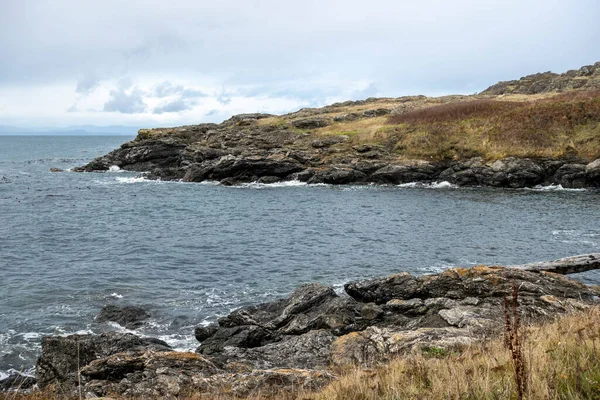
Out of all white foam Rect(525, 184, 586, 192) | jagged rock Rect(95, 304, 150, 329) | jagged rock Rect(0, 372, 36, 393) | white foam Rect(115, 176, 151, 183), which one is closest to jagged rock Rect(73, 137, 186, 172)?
white foam Rect(115, 176, 151, 183)

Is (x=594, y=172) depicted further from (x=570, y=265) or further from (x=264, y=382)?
(x=264, y=382)

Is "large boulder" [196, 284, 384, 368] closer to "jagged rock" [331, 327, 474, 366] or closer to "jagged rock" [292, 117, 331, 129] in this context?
"jagged rock" [331, 327, 474, 366]

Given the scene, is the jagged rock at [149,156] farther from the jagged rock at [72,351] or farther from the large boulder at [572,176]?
the jagged rock at [72,351]

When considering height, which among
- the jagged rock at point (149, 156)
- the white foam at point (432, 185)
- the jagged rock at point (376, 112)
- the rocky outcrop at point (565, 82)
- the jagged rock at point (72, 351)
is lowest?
the jagged rock at point (72, 351)

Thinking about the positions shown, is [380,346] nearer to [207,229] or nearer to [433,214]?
[207,229]

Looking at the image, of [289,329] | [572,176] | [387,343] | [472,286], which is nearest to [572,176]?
[572,176]

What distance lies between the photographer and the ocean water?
2136cm

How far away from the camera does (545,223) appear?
35.2 meters

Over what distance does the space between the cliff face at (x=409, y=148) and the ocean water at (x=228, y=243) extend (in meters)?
3.99

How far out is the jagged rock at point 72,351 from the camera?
13359mm

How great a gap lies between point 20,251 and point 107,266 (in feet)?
Result: 24.5

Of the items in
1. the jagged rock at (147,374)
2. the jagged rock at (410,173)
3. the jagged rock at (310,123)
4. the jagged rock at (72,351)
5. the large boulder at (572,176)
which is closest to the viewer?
the jagged rock at (147,374)

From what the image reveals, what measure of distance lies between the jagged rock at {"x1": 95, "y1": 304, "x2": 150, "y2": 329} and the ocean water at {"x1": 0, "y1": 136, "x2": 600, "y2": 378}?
48 centimetres

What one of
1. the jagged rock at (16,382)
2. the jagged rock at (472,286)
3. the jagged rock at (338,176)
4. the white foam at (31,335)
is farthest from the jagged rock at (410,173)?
the jagged rock at (16,382)
